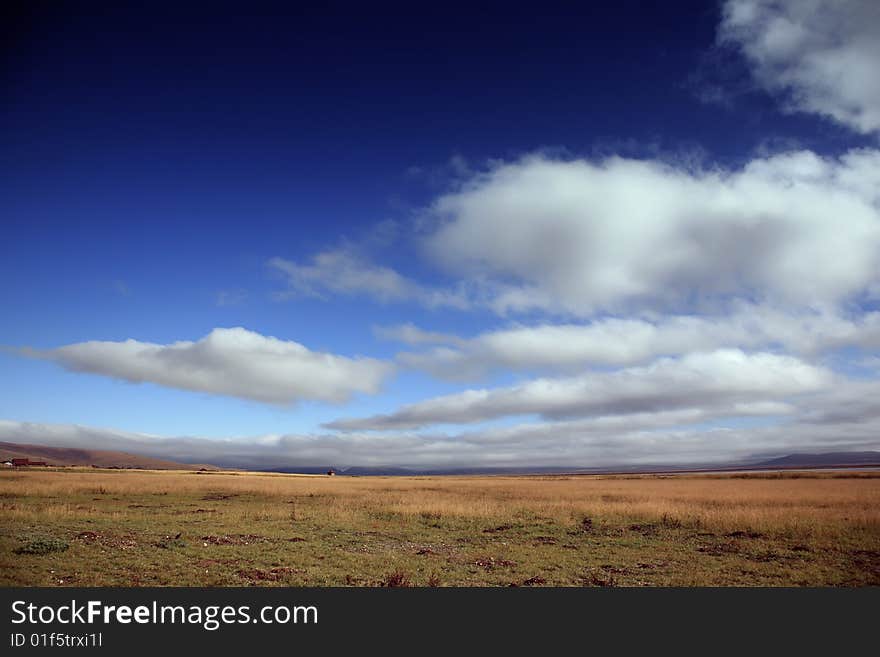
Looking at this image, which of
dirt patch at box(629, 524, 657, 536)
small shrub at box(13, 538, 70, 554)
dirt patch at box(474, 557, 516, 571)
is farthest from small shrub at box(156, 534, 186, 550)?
dirt patch at box(629, 524, 657, 536)

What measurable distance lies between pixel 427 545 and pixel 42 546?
1359 cm

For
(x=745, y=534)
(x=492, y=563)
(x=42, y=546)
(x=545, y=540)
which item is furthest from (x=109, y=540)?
(x=745, y=534)

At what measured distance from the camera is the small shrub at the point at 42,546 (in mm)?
15945

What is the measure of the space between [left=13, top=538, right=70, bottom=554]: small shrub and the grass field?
5 cm

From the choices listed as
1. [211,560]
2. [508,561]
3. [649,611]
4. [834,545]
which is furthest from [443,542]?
[834,545]

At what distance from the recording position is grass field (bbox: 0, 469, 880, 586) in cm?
1462

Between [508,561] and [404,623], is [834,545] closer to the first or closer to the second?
[508,561]

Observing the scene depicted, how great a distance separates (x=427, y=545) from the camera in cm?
2045

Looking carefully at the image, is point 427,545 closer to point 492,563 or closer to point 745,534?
point 492,563

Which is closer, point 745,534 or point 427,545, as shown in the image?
point 427,545

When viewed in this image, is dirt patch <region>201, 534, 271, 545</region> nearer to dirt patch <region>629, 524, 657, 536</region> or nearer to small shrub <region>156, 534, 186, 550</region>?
small shrub <region>156, 534, 186, 550</region>

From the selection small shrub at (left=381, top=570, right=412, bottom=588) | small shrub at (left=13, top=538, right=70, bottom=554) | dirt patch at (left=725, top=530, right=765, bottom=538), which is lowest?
dirt patch at (left=725, top=530, right=765, bottom=538)

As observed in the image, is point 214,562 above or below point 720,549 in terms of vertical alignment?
above

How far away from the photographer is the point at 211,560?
15891 mm
